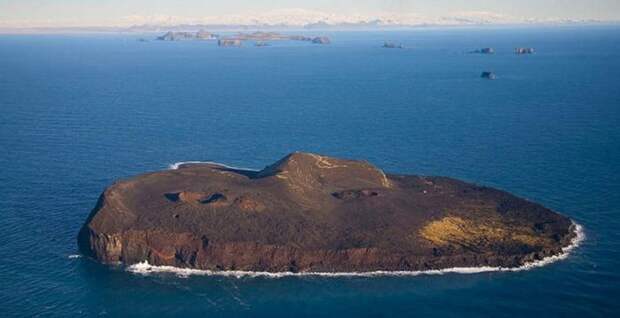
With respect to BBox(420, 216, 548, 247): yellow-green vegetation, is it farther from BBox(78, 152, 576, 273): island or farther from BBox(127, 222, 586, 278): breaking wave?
BBox(127, 222, 586, 278): breaking wave

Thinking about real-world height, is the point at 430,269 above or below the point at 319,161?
below

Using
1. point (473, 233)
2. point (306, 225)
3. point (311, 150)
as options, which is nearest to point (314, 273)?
point (306, 225)

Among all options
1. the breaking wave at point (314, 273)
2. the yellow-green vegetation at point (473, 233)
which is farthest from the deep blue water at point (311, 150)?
the yellow-green vegetation at point (473, 233)

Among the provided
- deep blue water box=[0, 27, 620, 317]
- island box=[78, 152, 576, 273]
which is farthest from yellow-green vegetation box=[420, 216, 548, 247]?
deep blue water box=[0, 27, 620, 317]

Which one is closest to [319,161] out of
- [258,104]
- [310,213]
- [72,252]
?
[310,213]

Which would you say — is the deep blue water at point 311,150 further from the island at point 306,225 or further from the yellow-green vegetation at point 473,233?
the yellow-green vegetation at point 473,233

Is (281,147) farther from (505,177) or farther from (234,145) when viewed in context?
(505,177)
